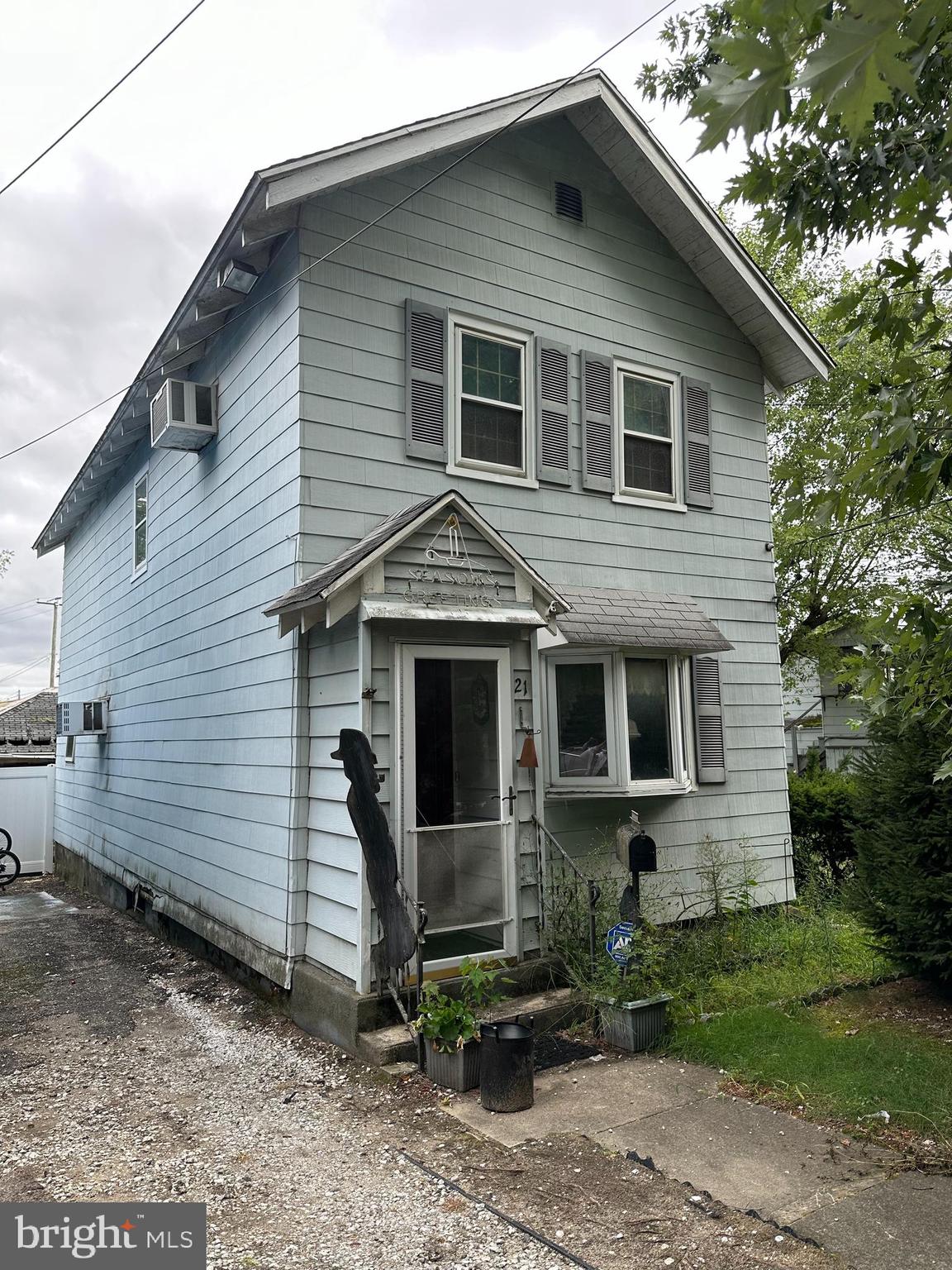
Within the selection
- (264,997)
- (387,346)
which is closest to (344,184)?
(387,346)

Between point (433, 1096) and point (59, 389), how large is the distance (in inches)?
1774

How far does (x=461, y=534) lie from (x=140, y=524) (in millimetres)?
6698

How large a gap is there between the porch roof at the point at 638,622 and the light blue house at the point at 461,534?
4cm

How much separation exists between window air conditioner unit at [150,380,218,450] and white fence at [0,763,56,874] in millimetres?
10605

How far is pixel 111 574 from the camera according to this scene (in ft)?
44.1

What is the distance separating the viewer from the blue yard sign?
6211mm

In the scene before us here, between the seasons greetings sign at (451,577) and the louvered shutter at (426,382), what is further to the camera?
the louvered shutter at (426,382)

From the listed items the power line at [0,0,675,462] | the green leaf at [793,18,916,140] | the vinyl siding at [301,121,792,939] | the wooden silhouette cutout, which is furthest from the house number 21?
the green leaf at [793,18,916,140]

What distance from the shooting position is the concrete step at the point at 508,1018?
5605mm

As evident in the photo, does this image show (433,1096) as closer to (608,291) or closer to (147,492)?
(608,291)

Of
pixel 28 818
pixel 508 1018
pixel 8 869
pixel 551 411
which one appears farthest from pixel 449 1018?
pixel 28 818

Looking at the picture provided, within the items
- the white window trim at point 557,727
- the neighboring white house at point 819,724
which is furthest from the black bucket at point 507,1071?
the neighboring white house at point 819,724

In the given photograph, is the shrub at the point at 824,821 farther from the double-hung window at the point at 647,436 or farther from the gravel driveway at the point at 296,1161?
the gravel driveway at the point at 296,1161

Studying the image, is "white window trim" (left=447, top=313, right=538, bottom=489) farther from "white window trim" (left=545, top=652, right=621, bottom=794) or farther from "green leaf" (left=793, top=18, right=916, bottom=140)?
"green leaf" (left=793, top=18, right=916, bottom=140)
